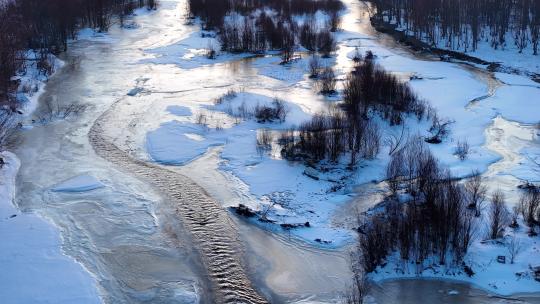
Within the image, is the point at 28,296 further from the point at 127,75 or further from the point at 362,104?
the point at 127,75

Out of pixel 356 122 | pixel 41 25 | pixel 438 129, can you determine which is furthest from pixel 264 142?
pixel 41 25

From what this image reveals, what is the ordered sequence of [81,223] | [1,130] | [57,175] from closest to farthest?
[81,223]
[57,175]
[1,130]

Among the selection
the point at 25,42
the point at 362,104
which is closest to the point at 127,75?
the point at 25,42

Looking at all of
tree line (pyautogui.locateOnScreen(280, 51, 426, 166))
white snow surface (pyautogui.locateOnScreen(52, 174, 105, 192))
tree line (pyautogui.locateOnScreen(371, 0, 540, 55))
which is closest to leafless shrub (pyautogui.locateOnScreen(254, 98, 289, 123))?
tree line (pyautogui.locateOnScreen(280, 51, 426, 166))

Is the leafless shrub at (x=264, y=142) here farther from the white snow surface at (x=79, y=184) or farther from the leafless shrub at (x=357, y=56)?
the leafless shrub at (x=357, y=56)

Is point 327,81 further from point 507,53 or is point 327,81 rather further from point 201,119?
point 507,53

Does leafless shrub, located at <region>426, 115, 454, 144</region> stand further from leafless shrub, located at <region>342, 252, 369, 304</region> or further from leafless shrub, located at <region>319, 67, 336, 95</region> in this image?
leafless shrub, located at <region>342, 252, 369, 304</region>
